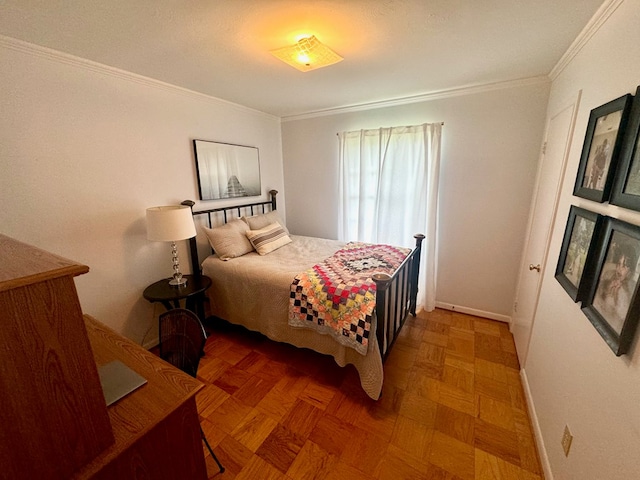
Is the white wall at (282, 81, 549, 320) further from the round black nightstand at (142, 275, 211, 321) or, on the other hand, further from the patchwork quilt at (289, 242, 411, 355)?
the round black nightstand at (142, 275, 211, 321)

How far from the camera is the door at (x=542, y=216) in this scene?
1.73 m

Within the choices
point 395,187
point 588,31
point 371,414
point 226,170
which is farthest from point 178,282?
point 588,31

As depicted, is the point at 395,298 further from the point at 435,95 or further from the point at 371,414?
the point at 435,95

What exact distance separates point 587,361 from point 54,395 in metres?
1.87

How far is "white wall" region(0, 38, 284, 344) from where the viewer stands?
162 cm

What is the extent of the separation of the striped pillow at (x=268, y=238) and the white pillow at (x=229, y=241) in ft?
0.27

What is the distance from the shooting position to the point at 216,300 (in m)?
2.58

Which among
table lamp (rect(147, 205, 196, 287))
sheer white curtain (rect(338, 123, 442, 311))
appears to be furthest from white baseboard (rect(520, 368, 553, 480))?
table lamp (rect(147, 205, 196, 287))

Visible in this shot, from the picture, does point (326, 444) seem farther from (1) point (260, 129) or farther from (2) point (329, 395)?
(1) point (260, 129)

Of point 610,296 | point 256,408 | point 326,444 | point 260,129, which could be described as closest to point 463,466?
point 326,444

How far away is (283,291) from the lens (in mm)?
2129

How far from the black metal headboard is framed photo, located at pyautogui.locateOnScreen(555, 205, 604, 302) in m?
2.77

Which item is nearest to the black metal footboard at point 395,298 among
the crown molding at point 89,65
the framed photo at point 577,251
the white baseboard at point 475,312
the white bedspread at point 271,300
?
the white bedspread at point 271,300

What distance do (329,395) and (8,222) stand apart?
2351mm
